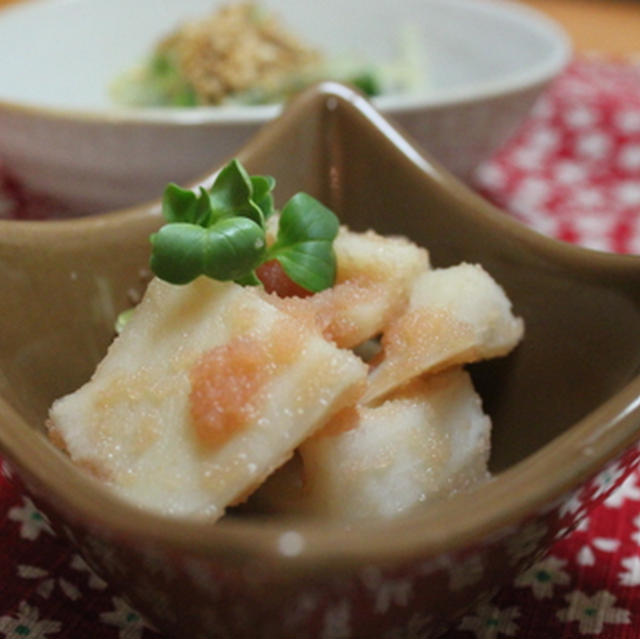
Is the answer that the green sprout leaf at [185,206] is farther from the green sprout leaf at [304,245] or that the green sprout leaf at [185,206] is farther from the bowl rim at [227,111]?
the bowl rim at [227,111]

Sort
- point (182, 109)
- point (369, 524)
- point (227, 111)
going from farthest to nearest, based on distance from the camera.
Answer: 1. point (182, 109)
2. point (227, 111)
3. point (369, 524)

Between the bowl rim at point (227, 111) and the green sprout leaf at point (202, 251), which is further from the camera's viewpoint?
the bowl rim at point (227, 111)

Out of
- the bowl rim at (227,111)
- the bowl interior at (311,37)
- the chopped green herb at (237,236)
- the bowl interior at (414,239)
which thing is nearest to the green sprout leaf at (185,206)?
the chopped green herb at (237,236)

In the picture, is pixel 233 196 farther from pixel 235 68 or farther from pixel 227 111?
pixel 235 68

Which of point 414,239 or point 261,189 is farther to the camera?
point 414,239

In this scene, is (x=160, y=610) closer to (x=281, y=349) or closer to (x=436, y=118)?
(x=281, y=349)

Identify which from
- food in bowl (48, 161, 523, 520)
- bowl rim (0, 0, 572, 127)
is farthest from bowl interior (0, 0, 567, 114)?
food in bowl (48, 161, 523, 520)

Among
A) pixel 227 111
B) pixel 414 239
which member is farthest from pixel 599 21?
pixel 414 239
